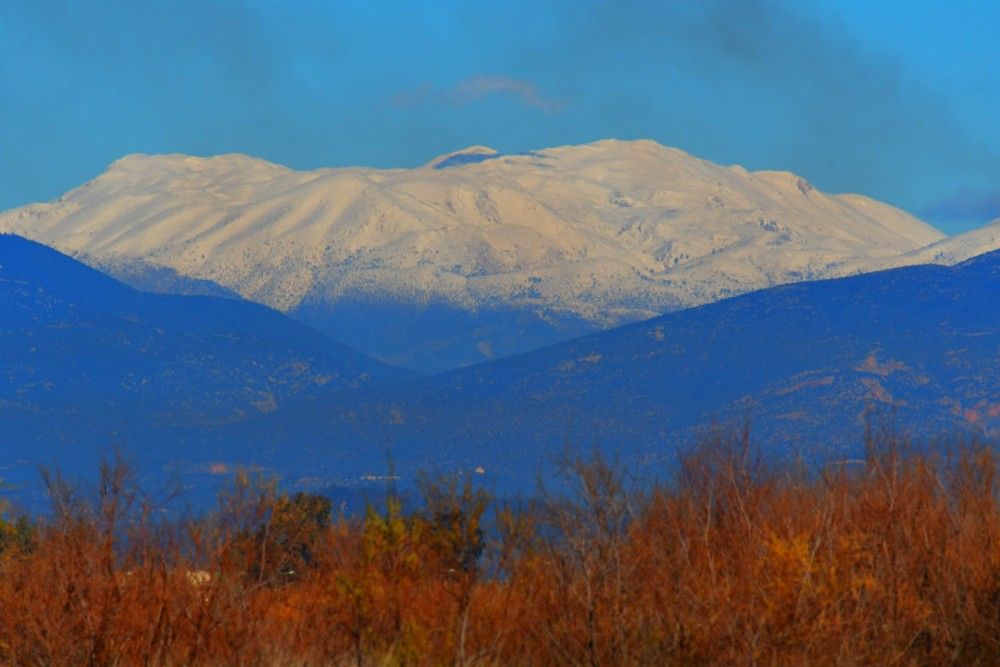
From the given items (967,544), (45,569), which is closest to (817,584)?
(967,544)

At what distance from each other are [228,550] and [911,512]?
13.5m

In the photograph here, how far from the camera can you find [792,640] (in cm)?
2206

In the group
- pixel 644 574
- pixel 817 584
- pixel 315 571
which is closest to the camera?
pixel 817 584

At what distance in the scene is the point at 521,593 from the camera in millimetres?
27453

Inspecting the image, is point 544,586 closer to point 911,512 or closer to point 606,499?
point 606,499

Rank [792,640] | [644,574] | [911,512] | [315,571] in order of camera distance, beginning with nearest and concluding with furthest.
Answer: [792,640], [644,574], [911,512], [315,571]

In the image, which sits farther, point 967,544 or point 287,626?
point 967,544

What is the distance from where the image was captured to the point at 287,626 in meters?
26.5

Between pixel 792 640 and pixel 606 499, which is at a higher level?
pixel 606 499

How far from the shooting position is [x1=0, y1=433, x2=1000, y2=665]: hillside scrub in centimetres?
2228

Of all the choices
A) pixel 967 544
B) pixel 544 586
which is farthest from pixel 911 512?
pixel 544 586

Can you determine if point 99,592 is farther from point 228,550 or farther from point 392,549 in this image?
point 392,549

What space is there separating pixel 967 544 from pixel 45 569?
1520 cm

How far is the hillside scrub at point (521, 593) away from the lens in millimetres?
22281
